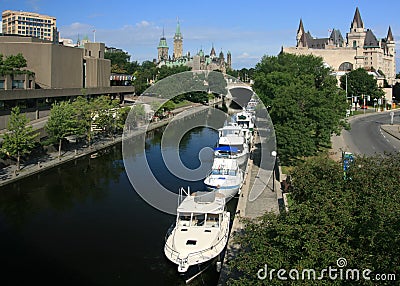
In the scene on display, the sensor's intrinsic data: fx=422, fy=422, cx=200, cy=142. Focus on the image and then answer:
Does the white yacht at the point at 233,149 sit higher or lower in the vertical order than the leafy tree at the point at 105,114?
lower

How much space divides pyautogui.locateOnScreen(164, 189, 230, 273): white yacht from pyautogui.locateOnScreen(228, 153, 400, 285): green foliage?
5.30 metres

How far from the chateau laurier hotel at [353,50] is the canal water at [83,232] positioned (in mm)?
99215

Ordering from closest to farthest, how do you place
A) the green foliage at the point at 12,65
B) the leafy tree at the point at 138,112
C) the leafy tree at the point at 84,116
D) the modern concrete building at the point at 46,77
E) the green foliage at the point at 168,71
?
the leafy tree at the point at 84,116 → the green foliage at the point at 12,65 → the modern concrete building at the point at 46,77 → the leafy tree at the point at 138,112 → the green foliage at the point at 168,71

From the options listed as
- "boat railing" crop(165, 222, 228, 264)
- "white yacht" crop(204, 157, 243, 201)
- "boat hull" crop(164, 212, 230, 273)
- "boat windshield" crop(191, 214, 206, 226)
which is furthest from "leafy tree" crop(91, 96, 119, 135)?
"boat railing" crop(165, 222, 228, 264)

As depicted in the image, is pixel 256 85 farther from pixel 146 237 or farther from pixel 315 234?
pixel 315 234

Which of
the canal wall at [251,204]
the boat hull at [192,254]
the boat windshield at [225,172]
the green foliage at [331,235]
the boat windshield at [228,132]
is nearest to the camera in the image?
the green foliage at [331,235]

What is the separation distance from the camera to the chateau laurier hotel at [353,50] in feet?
418

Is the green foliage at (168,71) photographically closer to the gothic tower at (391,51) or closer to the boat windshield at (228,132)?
the gothic tower at (391,51)

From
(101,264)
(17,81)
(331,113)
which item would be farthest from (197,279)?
(17,81)

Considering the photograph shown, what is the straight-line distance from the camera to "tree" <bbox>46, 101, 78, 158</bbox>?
133 ft

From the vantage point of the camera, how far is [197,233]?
66.4 ft

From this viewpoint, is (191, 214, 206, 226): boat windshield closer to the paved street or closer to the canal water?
the canal water

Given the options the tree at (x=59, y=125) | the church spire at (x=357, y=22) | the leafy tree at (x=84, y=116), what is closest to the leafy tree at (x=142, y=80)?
the leafy tree at (x=84, y=116)

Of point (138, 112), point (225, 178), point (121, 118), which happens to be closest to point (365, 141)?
point (225, 178)
